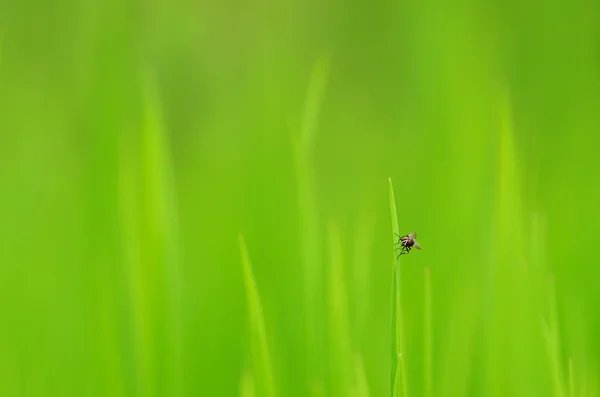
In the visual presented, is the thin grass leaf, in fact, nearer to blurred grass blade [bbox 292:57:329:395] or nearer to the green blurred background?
the green blurred background

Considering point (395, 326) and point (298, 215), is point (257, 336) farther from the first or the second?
point (298, 215)

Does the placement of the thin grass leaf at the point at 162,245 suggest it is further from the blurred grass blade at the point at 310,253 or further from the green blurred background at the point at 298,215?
the blurred grass blade at the point at 310,253

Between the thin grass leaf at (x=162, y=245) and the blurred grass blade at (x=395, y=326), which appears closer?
the blurred grass blade at (x=395, y=326)

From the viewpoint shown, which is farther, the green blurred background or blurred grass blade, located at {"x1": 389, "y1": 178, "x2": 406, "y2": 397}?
the green blurred background

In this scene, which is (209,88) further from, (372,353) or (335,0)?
(372,353)

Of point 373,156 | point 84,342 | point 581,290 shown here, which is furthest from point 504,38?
point 84,342

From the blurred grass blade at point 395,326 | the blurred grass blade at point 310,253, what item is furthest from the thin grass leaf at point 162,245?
the blurred grass blade at point 395,326

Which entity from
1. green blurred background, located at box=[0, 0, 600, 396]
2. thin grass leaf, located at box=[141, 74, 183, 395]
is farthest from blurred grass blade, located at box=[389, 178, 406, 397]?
thin grass leaf, located at box=[141, 74, 183, 395]

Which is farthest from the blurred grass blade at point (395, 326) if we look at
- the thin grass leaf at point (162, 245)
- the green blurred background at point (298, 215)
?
the thin grass leaf at point (162, 245)
